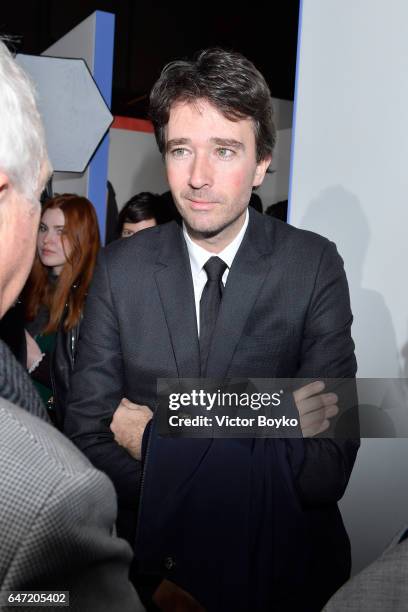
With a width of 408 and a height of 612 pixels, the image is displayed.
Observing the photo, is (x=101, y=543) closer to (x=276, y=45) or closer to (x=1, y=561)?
(x=1, y=561)

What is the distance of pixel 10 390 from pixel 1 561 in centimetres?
22

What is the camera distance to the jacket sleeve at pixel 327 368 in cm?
148

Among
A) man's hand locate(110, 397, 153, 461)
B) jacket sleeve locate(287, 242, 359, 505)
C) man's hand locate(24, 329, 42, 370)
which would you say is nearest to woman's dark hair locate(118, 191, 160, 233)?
man's hand locate(24, 329, 42, 370)

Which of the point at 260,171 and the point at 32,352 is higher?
the point at 260,171

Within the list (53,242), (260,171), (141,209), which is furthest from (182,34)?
(260,171)

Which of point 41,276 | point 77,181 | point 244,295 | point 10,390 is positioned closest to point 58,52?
point 77,181

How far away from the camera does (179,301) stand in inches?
66.8

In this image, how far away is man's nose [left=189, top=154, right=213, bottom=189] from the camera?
5.44ft

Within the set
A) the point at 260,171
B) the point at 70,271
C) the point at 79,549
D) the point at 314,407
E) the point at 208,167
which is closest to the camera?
the point at 79,549

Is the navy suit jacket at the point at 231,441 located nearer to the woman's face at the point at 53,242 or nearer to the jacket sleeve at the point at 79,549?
the jacket sleeve at the point at 79,549

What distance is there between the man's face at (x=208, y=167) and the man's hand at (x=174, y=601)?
0.89 m

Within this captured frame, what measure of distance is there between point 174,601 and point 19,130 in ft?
2.55

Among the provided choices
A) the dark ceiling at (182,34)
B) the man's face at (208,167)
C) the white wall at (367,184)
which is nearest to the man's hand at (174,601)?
the man's face at (208,167)

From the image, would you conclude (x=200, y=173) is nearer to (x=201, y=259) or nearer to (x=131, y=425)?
(x=201, y=259)
